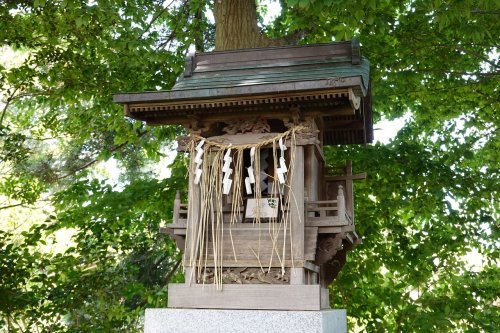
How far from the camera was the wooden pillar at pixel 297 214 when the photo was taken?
14.3ft

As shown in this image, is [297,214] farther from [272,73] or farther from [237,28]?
[237,28]

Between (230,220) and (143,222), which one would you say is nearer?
(230,220)

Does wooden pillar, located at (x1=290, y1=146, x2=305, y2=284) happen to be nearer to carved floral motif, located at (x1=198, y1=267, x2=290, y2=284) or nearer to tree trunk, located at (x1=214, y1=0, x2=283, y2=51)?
carved floral motif, located at (x1=198, y1=267, x2=290, y2=284)

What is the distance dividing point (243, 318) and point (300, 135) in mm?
1567

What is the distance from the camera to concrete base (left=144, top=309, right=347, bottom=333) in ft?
13.5

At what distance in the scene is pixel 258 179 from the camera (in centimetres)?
462

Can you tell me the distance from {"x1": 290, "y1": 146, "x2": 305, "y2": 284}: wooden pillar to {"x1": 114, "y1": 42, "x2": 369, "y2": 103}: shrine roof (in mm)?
621

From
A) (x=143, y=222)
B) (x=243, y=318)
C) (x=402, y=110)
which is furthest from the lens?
(x=402, y=110)

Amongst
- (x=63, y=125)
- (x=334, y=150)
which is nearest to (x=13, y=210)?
(x=63, y=125)

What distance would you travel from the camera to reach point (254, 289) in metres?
4.38

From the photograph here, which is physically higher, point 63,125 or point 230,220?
point 63,125

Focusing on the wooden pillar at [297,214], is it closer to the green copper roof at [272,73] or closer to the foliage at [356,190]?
the green copper roof at [272,73]

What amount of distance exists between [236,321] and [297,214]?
98cm

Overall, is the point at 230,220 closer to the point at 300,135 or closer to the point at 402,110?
the point at 300,135
